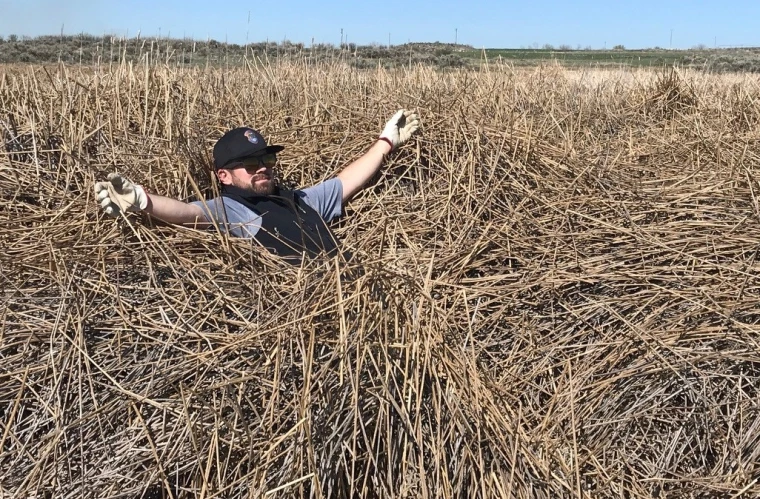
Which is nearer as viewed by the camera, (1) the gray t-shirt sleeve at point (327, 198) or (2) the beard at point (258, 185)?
(2) the beard at point (258, 185)

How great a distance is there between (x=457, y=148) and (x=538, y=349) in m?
1.35

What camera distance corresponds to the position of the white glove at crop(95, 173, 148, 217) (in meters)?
2.19

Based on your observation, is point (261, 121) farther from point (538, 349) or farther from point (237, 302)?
point (538, 349)

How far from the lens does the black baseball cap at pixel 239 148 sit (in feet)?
8.96

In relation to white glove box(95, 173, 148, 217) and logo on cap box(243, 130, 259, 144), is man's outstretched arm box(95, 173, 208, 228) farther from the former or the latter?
logo on cap box(243, 130, 259, 144)

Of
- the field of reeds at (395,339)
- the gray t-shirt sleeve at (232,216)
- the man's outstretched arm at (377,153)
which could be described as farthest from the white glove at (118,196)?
the man's outstretched arm at (377,153)

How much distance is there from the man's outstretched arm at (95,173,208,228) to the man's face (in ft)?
1.47

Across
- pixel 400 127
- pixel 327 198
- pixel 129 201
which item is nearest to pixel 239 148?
pixel 327 198

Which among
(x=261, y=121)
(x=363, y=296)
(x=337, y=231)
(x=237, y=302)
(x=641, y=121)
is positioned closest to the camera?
(x=363, y=296)

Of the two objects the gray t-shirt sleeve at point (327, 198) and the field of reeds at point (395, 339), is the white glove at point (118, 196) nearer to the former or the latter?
the field of reeds at point (395, 339)

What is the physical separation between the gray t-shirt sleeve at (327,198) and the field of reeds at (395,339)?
0.39ft

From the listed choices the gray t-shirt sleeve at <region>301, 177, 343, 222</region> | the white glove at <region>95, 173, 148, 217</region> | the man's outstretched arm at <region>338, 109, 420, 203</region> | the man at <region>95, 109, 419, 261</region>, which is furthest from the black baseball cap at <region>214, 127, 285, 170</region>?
the white glove at <region>95, 173, 148, 217</region>

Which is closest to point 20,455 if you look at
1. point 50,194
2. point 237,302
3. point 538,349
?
point 237,302

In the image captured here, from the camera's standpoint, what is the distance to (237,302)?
81.7 inches
